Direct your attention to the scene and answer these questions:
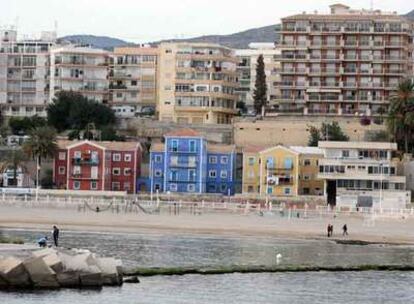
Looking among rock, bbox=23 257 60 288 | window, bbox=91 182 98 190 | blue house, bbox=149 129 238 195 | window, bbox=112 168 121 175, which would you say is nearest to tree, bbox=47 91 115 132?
window, bbox=112 168 121 175

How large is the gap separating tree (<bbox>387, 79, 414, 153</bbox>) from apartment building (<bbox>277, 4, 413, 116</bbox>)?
48.5 ft

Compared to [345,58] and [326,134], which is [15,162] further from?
[345,58]

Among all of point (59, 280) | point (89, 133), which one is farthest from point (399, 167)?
point (59, 280)

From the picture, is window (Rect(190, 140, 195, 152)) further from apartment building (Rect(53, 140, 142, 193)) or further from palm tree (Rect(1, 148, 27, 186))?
palm tree (Rect(1, 148, 27, 186))

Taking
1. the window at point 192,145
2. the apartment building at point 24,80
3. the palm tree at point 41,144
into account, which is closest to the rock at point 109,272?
the palm tree at point 41,144

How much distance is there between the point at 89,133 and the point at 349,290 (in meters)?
72.2

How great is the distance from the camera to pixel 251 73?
535ft

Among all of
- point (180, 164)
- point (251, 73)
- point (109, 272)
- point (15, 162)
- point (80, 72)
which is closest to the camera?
point (109, 272)

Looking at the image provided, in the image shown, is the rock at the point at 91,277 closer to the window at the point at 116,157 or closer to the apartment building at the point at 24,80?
the window at the point at 116,157

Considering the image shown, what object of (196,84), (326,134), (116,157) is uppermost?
(196,84)

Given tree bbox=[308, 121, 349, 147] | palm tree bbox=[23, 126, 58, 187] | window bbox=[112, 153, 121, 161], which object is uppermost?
tree bbox=[308, 121, 349, 147]

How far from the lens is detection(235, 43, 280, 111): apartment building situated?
497ft

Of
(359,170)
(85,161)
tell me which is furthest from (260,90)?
(359,170)

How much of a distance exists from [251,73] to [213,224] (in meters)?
77.0
